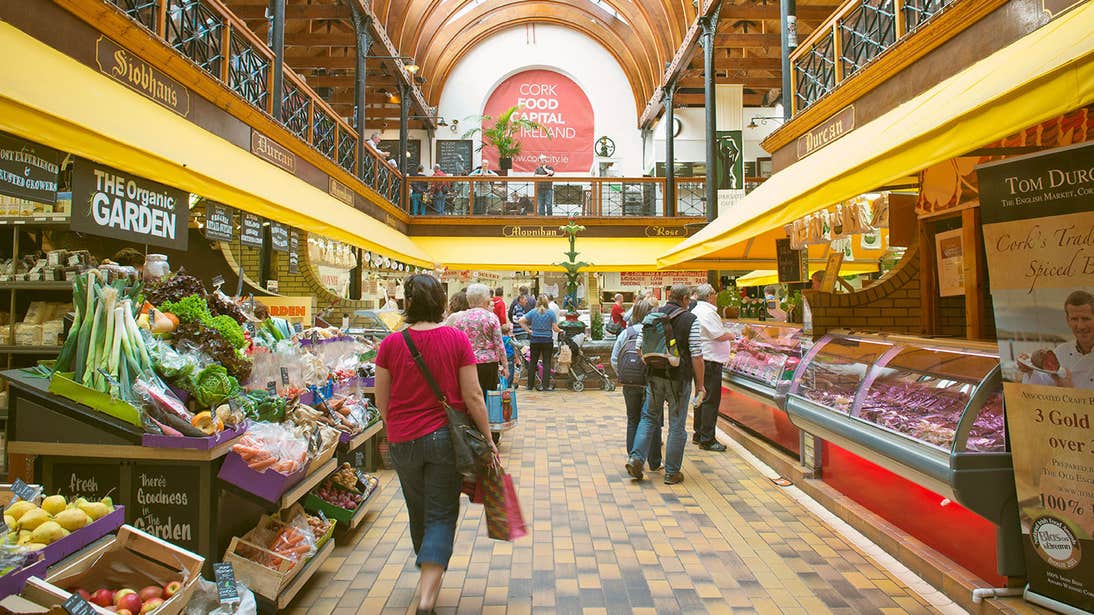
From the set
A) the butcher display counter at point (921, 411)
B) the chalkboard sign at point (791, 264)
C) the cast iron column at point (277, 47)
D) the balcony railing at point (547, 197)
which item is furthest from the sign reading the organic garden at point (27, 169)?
the balcony railing at point (547, 197)

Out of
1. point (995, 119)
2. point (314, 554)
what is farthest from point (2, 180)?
point (995, 119)

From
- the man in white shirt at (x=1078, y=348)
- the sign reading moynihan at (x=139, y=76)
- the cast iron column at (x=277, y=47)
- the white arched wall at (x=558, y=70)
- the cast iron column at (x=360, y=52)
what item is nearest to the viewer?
the man in white shirt at (x=1078, y=348)

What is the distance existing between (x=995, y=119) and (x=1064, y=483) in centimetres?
146

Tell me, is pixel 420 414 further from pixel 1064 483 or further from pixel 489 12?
pixel 489 12

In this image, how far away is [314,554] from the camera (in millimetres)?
2986

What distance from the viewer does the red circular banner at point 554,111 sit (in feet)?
66.2

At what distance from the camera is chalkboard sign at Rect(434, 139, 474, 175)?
1967cm

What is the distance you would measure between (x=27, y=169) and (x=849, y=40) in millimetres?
7798

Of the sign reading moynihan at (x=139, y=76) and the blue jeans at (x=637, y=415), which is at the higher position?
the sign reading moynihan at (x=139, y=76)

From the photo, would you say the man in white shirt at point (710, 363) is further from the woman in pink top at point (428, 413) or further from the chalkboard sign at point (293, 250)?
the chalkboard sign at point (293, 250)

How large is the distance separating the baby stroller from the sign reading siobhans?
6.19 meters

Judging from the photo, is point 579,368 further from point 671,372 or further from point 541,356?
point 671,372

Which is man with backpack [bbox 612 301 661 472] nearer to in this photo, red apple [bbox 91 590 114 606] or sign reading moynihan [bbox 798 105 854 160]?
sign reading moynihan [bbox 798 105 854 160]

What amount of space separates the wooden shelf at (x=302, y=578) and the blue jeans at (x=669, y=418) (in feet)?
8.56
